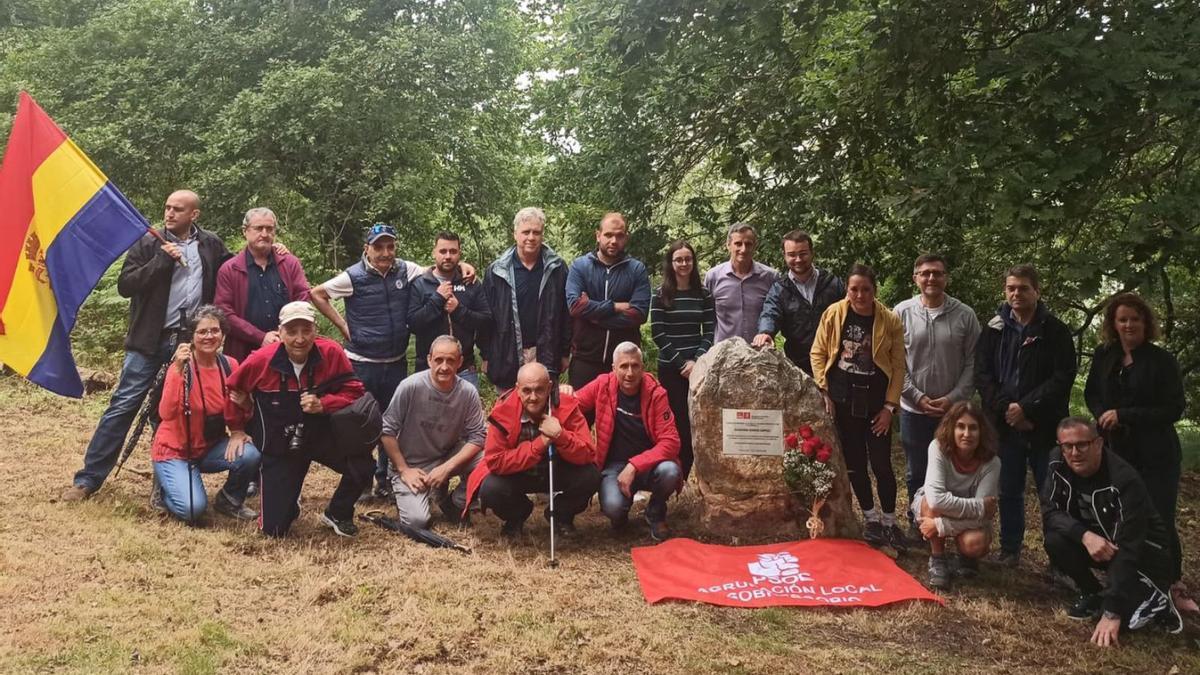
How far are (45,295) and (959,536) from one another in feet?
17.7

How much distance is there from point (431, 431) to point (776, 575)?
2301 millimetres

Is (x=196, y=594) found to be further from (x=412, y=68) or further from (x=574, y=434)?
(x=412, y=68)

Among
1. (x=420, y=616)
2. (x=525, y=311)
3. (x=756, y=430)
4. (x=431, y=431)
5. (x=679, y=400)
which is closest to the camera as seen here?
(x=420, y=616)

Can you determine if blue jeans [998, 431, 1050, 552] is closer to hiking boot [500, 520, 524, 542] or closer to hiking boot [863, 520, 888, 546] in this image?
hiking boot [863, 520, 888, 546]

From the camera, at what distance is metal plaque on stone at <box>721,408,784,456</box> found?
A: 577 cm

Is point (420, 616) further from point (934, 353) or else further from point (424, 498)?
point (934, 353)

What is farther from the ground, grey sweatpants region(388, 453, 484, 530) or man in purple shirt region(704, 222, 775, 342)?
man in purple shirt region(704, 222, 775, 342)

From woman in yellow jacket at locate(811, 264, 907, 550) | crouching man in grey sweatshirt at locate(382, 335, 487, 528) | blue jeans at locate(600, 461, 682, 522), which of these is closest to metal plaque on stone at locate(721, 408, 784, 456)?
woman in yellow jacket at locate(811, 264, 907, 550)

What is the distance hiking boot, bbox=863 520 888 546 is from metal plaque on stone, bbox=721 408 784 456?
714mm

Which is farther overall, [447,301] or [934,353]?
[447,301]

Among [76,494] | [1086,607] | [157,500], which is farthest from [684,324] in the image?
[76,494]

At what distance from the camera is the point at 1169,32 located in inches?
157

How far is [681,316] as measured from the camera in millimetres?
5945

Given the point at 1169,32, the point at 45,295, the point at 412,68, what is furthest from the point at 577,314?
the point at 412,68
